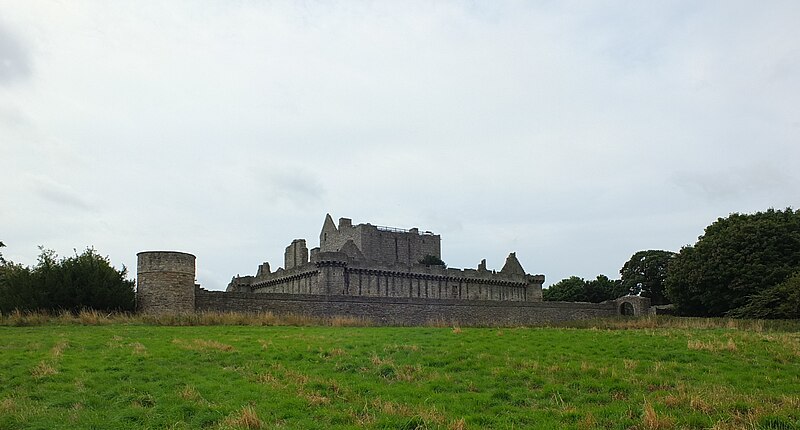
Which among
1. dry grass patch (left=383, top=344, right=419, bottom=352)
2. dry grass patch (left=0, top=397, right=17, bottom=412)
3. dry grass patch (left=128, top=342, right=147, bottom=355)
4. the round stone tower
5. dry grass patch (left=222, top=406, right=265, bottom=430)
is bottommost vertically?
dry grass patch (left=222, top=406, right=265, bottom=430)

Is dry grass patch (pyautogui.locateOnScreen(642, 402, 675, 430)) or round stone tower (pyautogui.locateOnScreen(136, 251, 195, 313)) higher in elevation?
round stone tower (pyautogui.locateOnScreen(136, 251, 195, 313))

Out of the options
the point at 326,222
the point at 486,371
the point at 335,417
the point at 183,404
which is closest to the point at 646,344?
the point at 486,371

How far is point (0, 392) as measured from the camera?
12.7 m

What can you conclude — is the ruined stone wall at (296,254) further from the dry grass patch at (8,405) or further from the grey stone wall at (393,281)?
the dry grass patch at (8,405)

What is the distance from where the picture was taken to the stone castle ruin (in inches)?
1257

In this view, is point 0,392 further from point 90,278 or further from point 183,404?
point 90,278

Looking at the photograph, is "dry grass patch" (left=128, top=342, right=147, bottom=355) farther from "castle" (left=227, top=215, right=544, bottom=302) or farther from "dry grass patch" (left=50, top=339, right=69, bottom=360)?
"castle" (left=227, top=215, right=544, bottom=302)

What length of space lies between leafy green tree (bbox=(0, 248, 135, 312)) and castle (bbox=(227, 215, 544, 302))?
16843mm

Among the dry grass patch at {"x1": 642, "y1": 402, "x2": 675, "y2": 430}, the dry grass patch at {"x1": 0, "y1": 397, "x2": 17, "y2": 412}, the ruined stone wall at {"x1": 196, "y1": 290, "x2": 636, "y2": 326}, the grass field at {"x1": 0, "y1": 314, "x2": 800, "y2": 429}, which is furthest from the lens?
the ruined stone wall at {"x1": 196, "y1": 290, "x2": 636, "y2": 326}

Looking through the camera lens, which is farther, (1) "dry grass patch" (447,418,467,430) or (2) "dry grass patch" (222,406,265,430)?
(2) "dry grass patch" (222,406,265,430)

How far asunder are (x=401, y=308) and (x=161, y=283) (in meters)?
14.9

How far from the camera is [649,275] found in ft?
243

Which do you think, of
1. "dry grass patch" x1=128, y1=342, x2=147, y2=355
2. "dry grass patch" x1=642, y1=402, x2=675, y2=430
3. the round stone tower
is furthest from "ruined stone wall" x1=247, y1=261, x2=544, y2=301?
"dry grass patch" x1=642, y1=402, x2=675, y2=430

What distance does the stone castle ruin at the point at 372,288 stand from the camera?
31.9 metres
